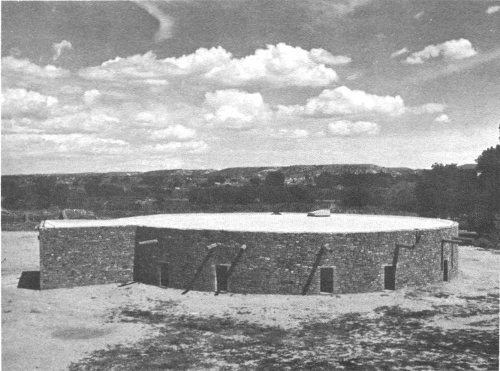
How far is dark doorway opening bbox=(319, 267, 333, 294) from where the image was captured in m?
24.6

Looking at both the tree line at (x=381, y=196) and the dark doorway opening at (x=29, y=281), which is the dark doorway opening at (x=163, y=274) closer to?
the dark doorway opening at (x=29, y=281)

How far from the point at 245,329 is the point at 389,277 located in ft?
31.3

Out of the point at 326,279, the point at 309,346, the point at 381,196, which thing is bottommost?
the point at 309,346

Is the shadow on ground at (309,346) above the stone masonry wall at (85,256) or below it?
below

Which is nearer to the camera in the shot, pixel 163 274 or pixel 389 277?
pixel 389 277

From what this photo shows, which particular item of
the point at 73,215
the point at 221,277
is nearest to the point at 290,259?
the point at 221,277

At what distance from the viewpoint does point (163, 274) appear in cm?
2684

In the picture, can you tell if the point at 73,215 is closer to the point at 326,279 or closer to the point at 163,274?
the point at 163,274

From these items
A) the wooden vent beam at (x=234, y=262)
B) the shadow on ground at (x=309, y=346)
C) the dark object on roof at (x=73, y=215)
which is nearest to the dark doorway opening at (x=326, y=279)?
the shadow on ground at (x=309, y=346)

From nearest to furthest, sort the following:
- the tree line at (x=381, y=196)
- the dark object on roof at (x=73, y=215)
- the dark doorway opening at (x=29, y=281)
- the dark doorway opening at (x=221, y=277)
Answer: the dark doorway opening at (x=221, y=277)
the dark doorway opening at (x=29, y=281)
the dark object on roof at (x=73, y=215)
the tree line at (x=381, y=196)

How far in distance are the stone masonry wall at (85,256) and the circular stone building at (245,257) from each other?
5 cm

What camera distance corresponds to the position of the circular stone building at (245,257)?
2427 centimetres

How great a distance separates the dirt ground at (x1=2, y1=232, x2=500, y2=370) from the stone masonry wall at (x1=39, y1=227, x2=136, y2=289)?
78cm

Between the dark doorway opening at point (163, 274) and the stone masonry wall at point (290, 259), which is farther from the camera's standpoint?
the dark doorway opening at point (163, 274)
